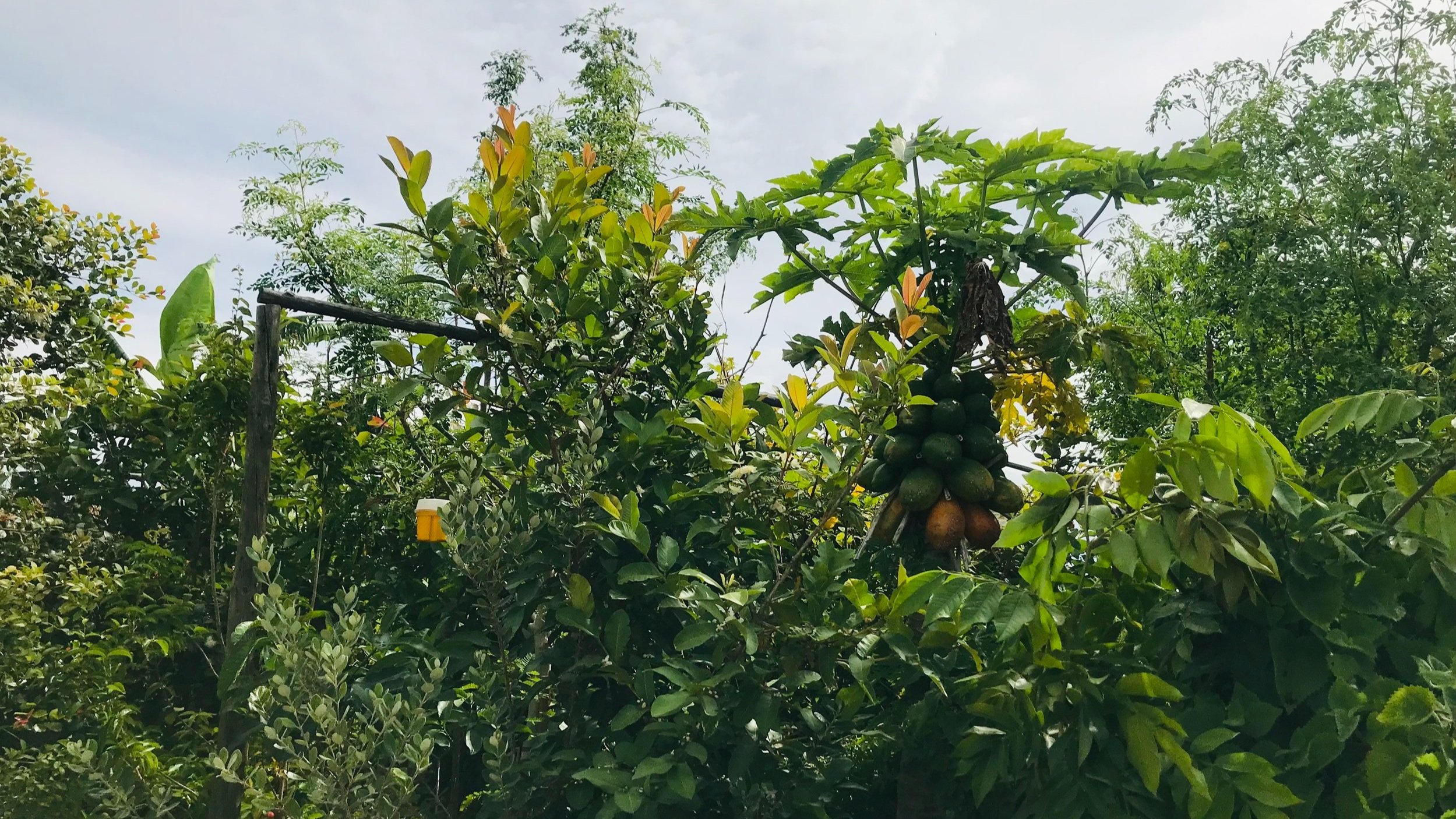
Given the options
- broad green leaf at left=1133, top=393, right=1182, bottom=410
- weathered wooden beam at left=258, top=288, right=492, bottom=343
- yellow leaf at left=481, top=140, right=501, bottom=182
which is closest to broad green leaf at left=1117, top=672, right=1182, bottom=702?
broad green leaf at left=1133, top=393, right=1182, bottom=410

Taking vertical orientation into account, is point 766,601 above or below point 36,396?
below

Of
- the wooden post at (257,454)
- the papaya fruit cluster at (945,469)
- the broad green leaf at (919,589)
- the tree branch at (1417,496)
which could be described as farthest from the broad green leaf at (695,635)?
the wooden post at (257,454)

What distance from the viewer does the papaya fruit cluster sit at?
2.40 meters

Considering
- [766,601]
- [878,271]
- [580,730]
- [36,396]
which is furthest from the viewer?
[36,396]

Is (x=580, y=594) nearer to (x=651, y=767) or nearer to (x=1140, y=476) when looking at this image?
(x=651, y=767)

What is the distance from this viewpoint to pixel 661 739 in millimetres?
2086

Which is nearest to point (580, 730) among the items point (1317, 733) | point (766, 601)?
point (766, 601)

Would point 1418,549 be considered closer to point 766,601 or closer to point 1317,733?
point 1317,733

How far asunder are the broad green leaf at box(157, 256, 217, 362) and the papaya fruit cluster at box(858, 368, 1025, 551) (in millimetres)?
4805

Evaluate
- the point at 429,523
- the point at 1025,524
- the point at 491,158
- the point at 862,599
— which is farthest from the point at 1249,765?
the point at 429,523

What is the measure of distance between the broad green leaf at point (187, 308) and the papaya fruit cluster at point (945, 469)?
480 cm

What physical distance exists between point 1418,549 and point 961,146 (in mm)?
1320

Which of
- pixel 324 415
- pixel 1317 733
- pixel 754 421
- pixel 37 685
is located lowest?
pixel 1317 733

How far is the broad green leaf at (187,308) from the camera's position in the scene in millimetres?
5957
